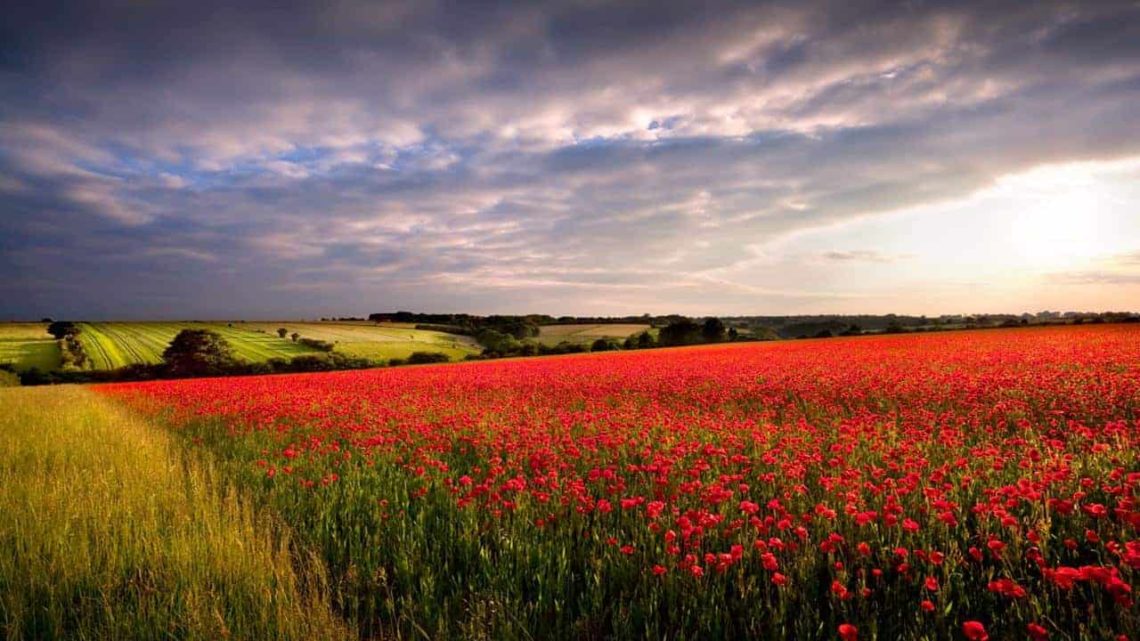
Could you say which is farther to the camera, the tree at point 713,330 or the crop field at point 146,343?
the tree at point 713,330

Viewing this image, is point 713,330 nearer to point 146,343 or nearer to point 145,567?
point 146,343

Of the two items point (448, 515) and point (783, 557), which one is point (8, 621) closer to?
point (448, 515)

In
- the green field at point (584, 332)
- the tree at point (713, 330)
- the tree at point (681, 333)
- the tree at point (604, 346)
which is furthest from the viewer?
the green field at point (584, 332)

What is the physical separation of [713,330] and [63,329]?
9248 centimetres

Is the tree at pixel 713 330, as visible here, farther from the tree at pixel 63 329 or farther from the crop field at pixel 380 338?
the tree at pixel 63 329

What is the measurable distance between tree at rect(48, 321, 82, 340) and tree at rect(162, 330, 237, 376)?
2637 centimetres

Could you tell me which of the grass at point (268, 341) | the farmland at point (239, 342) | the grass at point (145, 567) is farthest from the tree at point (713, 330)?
the grass at point (145, 567)

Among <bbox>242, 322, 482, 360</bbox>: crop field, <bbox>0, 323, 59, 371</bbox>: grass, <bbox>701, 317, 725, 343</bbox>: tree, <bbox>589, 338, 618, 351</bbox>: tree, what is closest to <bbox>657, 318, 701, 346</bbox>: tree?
<bbox>701, 317, 725, 343</bbox>: tree

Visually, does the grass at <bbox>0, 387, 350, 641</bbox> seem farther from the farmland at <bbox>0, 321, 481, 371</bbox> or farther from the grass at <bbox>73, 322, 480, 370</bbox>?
the grass at <bbox>73, 322, 480, 370</bbox>

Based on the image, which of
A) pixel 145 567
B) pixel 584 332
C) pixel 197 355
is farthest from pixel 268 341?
pixel 145 567

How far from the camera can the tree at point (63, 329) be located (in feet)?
232

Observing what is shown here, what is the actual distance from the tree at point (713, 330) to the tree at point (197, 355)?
202ft

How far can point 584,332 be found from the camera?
9238cm

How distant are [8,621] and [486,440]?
5.23 m
